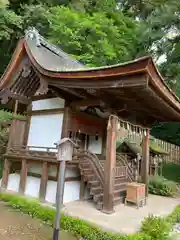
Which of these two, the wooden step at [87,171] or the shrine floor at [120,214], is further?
the wooden step at [87,171]

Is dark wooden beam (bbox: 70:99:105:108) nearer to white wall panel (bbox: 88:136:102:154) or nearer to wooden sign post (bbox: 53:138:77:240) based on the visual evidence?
wooden sign post (bbox: 53:138:77:240)

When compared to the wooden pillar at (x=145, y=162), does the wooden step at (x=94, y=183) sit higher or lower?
lower

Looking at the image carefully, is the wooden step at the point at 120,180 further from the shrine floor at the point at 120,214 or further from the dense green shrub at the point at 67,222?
the dense green shrub at the point at 67,222

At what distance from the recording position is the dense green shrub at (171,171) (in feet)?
38.1

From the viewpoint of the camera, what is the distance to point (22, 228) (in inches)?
176

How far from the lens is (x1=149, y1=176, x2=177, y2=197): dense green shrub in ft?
26.8

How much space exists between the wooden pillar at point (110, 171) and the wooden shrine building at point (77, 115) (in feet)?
0.08

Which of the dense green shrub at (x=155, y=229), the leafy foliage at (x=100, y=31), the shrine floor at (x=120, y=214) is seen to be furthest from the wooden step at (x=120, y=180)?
the leafy foliage at (x=100, y=31)

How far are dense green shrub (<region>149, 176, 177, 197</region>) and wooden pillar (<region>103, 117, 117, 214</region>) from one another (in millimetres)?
3669

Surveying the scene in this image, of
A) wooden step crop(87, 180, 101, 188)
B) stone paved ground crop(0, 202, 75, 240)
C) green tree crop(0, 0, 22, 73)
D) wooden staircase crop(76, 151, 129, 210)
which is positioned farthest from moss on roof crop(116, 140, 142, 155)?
green tree crop(0, 0, 22, 73)

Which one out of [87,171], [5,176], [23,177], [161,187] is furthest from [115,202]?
[5,176]

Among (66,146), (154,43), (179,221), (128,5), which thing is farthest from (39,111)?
(128,5)

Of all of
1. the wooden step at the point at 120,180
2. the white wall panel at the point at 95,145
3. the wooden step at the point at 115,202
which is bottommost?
the wooden step at the point at 115,202

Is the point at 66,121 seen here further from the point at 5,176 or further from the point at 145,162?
the point at 145,162
